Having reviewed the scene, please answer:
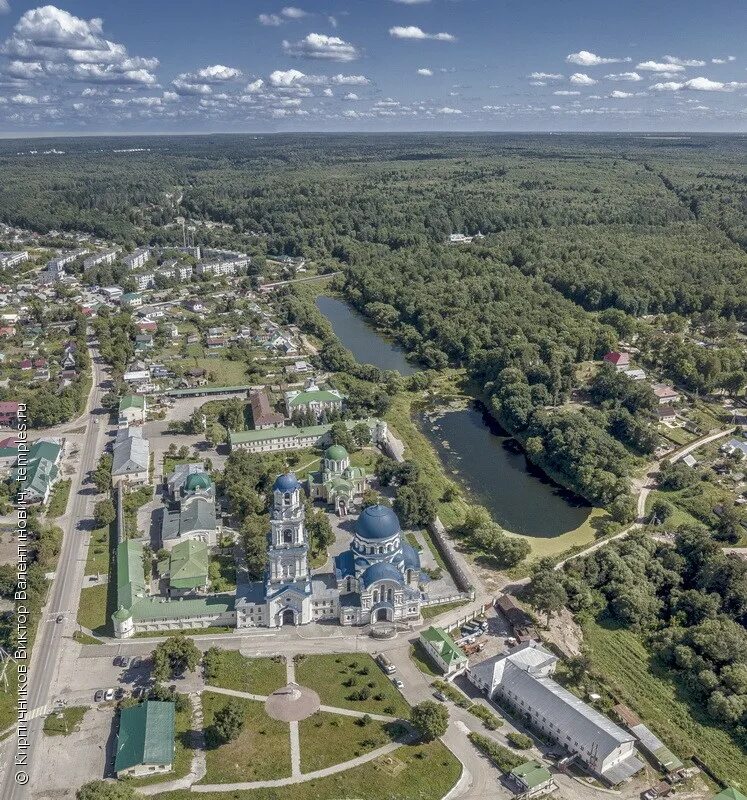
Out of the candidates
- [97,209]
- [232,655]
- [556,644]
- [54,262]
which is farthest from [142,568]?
[97,209]

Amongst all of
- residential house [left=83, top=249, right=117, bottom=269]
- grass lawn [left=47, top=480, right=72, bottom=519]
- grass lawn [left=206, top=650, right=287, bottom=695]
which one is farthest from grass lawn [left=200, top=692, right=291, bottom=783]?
residential house [left=83, top=249, right=117, bottom=269]

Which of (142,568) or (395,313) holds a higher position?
(395,313)

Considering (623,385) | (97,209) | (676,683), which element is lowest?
(676,683)

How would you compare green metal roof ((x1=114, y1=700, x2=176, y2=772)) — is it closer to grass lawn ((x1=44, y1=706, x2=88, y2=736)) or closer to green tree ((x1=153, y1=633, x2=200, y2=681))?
green tree ((x1=153, y1=633, x2=200, y2=681))

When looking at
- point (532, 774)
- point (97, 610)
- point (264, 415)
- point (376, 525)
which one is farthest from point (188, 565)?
point (532, 774)

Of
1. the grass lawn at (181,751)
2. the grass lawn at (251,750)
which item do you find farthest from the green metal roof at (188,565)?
the grass lawn at (181,751)

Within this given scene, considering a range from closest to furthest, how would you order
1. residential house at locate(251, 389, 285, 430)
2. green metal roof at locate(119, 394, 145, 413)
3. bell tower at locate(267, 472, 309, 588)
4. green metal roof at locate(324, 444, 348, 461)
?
bell tower at locate(267, 472, 309, 588) < green metal roof at locate(324, 444, 348, 461) < residential house at locate(251, 389, 285, 430) < green metal roof at locate(119, 394, 145, 413)

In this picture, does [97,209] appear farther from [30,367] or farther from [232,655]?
[232,655]
